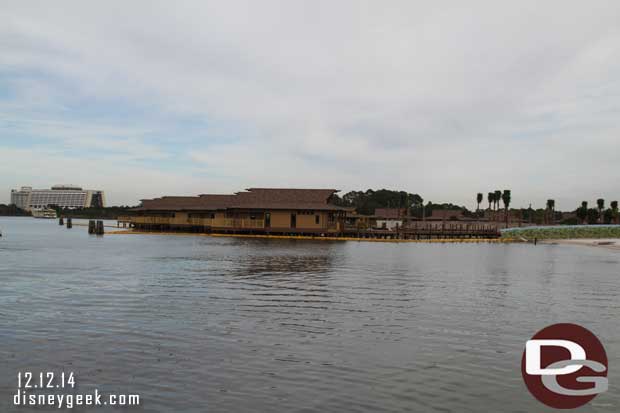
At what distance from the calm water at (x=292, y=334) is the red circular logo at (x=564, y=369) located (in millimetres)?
299

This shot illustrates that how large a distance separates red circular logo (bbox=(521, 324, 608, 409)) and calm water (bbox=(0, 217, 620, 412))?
30 cm

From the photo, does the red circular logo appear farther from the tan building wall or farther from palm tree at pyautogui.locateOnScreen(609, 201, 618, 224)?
palm tree at pyautogui.locateOnScreen(609, 201, 618, 224)

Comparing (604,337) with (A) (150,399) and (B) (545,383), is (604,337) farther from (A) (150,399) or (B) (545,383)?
(A) (150,399)

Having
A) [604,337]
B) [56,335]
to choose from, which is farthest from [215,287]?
[604,337]

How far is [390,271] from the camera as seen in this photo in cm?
3138

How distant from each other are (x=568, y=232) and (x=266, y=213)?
57.9 metres

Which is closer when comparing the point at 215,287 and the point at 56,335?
the point at 56,335

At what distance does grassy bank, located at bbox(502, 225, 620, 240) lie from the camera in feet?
295

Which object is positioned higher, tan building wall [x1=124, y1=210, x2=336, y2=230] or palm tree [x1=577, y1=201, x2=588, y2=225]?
palm tree [x1=577, y1=201, x2=588, y2=225]

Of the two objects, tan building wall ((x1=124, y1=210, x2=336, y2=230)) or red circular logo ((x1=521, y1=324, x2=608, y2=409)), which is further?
tan building wall ((x1=124, y1=210, x2=336, y2=230))

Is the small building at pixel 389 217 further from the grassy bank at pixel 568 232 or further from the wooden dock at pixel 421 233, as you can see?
the wooden dock at pixel 421 233

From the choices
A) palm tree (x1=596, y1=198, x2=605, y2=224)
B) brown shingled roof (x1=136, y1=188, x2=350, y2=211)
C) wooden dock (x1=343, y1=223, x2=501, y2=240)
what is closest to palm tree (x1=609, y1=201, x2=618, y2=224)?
palm tree (x1=596, y1=198, x2=605, y2=224)

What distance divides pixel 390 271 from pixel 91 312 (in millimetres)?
18946

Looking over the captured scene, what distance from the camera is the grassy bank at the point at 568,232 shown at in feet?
295
